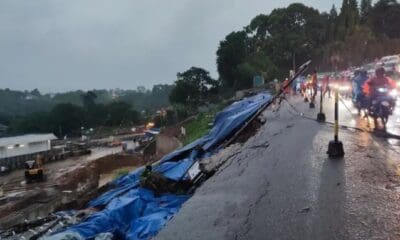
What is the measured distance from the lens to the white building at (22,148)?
60.2 m

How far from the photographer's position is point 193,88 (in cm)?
6206

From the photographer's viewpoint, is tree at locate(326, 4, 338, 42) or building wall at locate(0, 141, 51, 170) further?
tree at locate(326, 4, 338, 42)

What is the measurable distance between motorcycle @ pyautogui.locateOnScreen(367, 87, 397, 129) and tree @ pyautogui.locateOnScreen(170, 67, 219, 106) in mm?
44428

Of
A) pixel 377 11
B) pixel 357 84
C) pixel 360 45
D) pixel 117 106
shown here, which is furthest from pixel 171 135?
pixel 117 106

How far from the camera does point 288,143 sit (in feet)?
38.2

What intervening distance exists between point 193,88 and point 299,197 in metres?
55.9

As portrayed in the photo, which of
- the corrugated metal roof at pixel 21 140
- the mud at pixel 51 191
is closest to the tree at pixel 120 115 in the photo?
the corrugated metal roof at pixel 21 140

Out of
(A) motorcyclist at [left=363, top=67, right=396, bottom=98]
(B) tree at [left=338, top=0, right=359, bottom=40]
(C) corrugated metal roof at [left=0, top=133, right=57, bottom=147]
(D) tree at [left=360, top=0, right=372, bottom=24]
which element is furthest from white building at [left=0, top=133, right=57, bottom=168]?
(D) tree at [left=360, top=0, right=372, bottom=24]

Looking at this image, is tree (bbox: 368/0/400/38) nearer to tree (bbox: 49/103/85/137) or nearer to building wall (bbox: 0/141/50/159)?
building wall (bbox: 0/141/50/159)

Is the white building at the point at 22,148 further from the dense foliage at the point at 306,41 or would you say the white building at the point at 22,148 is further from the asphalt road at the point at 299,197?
the asphalt road at the point at 299,197

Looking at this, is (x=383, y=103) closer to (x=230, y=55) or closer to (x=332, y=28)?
(x=230, y=55)

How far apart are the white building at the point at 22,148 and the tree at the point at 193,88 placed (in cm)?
2467

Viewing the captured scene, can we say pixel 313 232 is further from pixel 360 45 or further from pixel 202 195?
pixel 360 45

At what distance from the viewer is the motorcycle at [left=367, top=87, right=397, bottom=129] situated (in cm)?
1393
